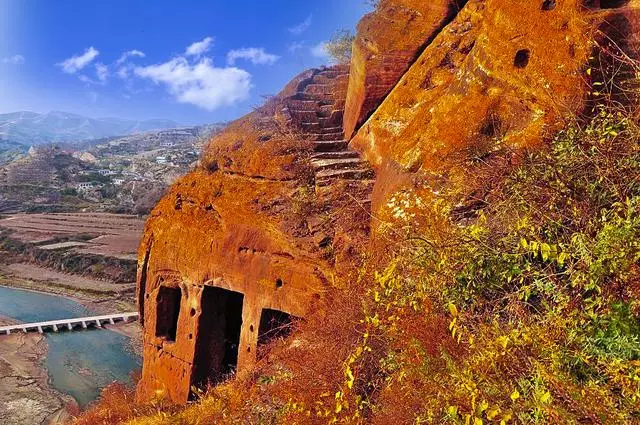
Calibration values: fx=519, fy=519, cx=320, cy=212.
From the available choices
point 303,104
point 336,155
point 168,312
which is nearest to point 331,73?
point 303,104

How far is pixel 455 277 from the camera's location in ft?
15.4

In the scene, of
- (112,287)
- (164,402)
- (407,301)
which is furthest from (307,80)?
(112,287)

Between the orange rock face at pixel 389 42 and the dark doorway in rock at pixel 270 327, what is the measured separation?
5078 mm

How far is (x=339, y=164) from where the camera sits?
12352mm

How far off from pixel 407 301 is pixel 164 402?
11572 mm

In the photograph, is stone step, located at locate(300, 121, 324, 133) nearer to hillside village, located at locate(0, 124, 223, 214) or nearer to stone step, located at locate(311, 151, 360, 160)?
stone step, located at locate(311, 151, 360, 160)

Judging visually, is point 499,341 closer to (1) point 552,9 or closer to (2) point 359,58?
(1) point 552,9

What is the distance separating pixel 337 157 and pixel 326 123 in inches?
112

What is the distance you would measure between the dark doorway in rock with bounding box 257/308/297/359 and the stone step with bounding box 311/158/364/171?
3.66 m

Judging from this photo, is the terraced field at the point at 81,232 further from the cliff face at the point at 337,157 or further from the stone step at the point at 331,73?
the cliff face at the point at 337,157

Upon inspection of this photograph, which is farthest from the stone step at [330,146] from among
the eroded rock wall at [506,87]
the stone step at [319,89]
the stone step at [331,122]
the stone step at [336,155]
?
the stone step at [319,89]

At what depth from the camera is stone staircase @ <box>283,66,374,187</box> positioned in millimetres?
12016

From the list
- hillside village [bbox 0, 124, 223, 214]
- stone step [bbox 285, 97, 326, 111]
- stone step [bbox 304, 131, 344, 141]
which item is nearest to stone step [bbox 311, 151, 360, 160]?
stone step [bbox 304, 131, 344, 141]

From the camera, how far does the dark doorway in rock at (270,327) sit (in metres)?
12.5
